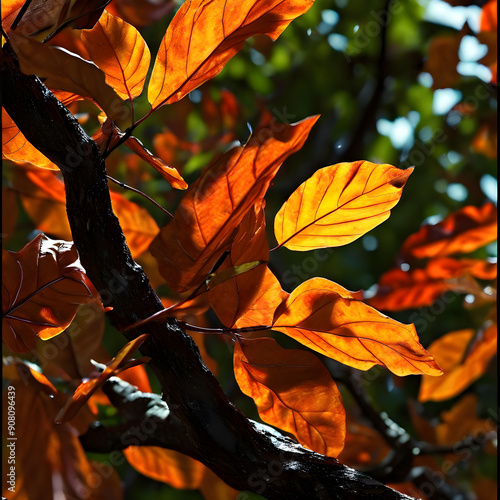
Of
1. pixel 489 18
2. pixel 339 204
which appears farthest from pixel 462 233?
pixel 339 204

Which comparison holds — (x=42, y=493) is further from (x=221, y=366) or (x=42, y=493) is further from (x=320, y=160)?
Result: (x=320, y=160)

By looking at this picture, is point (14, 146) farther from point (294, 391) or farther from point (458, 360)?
point (458, 360)

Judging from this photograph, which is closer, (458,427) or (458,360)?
(458,360)

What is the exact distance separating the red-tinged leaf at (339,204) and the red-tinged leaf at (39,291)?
88 millimetres

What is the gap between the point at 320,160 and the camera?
93 cm

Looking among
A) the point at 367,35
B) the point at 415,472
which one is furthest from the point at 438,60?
the point at 415,472

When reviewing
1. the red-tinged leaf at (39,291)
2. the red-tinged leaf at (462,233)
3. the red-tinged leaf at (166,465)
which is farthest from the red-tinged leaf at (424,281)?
the red-tinged leaf at (39,291)

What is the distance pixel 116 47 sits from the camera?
0.71 feet

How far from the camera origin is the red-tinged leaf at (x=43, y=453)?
1.02 feet

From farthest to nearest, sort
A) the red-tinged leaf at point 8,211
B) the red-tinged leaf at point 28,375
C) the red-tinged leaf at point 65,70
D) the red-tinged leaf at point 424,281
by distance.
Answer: the red-tinged leaf at point 424,281
the red-tinged leaf at point 8,211
the red-tinged leaf at point 28,375
the red-tinged leaf at point 65,70

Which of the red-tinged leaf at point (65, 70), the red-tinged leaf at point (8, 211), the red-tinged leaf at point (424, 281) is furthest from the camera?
the red-tinged leaf at point (424, 281)

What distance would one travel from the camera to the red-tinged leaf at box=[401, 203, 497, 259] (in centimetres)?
51

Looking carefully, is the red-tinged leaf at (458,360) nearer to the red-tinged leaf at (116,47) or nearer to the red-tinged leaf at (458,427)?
the red-tinged leaf at (458,427)

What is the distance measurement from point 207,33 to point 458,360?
390 millimetres
